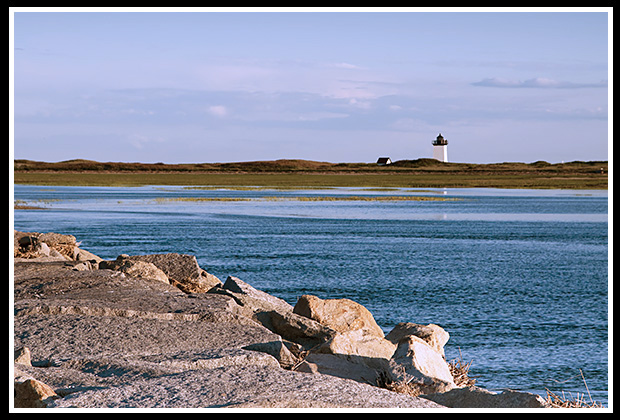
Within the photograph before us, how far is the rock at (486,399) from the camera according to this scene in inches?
299

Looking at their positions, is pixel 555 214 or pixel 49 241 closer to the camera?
pixel 49 241

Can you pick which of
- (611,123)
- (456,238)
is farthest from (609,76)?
(456,238)

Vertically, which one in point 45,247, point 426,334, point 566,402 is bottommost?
Answer: point 566,402

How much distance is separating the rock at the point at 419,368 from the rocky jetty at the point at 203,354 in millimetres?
15

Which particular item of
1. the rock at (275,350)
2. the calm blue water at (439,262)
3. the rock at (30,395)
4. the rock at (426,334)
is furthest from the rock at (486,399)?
the rock at (30,395)

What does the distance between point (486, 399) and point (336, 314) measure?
16.0ft

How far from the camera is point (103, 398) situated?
655 centimetres

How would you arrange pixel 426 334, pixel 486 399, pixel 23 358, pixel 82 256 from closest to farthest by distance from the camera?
pixel 486 399 < pixel 23 358 < pixel 426 334 < pixel 82 256

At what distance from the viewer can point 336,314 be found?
41.1 feet

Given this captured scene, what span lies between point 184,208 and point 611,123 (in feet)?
161

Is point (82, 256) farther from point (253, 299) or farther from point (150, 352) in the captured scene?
point (150, 352)

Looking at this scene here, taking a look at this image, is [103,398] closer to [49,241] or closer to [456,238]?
[49,241]

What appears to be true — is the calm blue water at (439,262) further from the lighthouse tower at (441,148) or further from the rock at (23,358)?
the lighthouse tower at (441,148)

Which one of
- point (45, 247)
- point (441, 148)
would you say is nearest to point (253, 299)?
point (45, 247)
